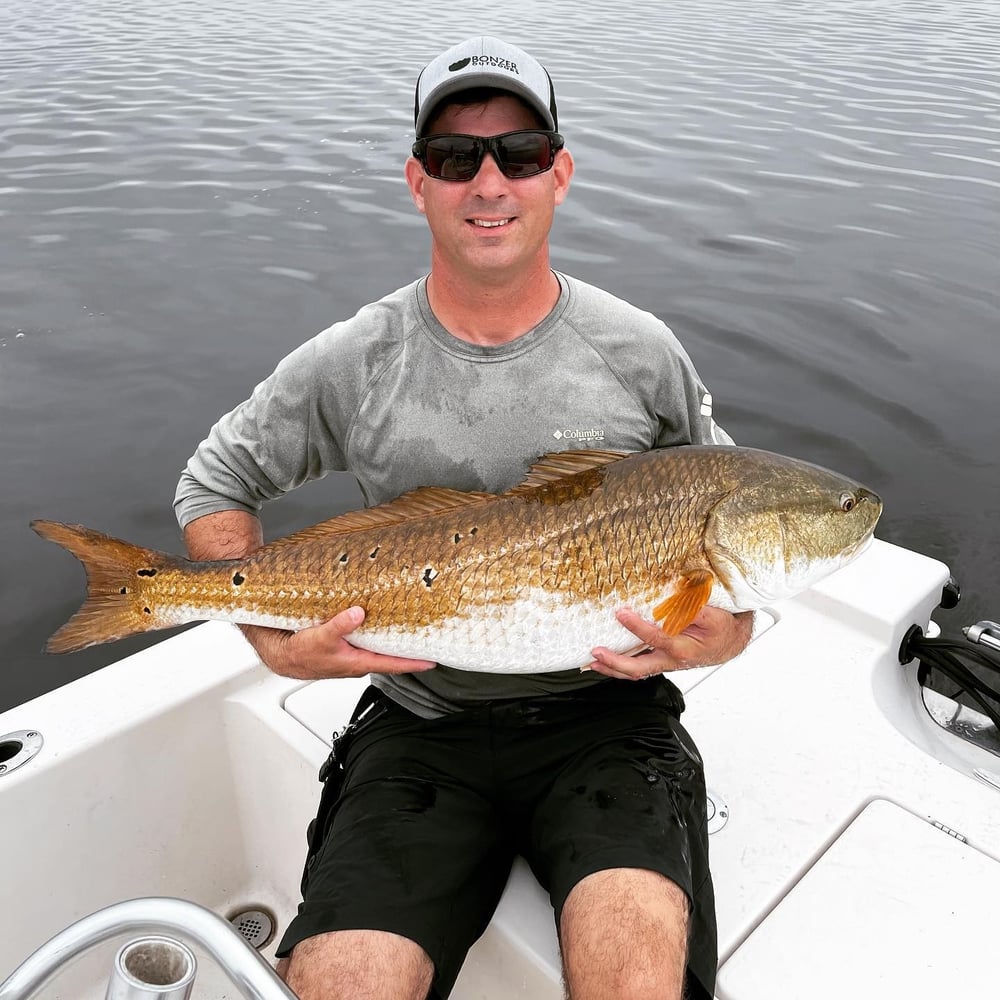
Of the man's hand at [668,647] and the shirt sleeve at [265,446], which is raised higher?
the shirt sleeve at [265,446]

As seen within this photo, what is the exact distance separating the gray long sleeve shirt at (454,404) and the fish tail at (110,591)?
375 millimetres

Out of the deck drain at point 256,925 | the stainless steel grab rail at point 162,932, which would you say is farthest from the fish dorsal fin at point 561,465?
the deck drain at point 256,925

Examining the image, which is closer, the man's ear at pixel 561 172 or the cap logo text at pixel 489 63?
the cap logo text at pixel 489 63

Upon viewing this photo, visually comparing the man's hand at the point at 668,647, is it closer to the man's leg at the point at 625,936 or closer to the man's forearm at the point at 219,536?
the man's leg at the point at 625,936

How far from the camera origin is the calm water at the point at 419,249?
272 inches

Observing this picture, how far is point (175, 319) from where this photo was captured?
905cm

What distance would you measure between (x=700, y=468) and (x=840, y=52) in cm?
2165

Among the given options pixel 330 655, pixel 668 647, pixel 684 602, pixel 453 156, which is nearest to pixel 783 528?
pixel 684 602

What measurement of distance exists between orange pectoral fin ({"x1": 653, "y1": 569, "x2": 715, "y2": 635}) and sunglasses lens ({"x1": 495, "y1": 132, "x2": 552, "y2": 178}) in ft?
4.11

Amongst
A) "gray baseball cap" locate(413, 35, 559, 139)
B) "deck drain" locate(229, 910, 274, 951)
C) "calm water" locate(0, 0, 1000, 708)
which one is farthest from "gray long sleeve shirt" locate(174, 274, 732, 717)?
"calm water" locate(0, 0, 1000, 708)

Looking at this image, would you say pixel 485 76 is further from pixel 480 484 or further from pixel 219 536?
pixel 219 536

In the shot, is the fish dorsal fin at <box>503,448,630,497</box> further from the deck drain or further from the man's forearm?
the deck drain

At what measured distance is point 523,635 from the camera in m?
2.42

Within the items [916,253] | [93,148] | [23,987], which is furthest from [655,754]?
[93,148]
